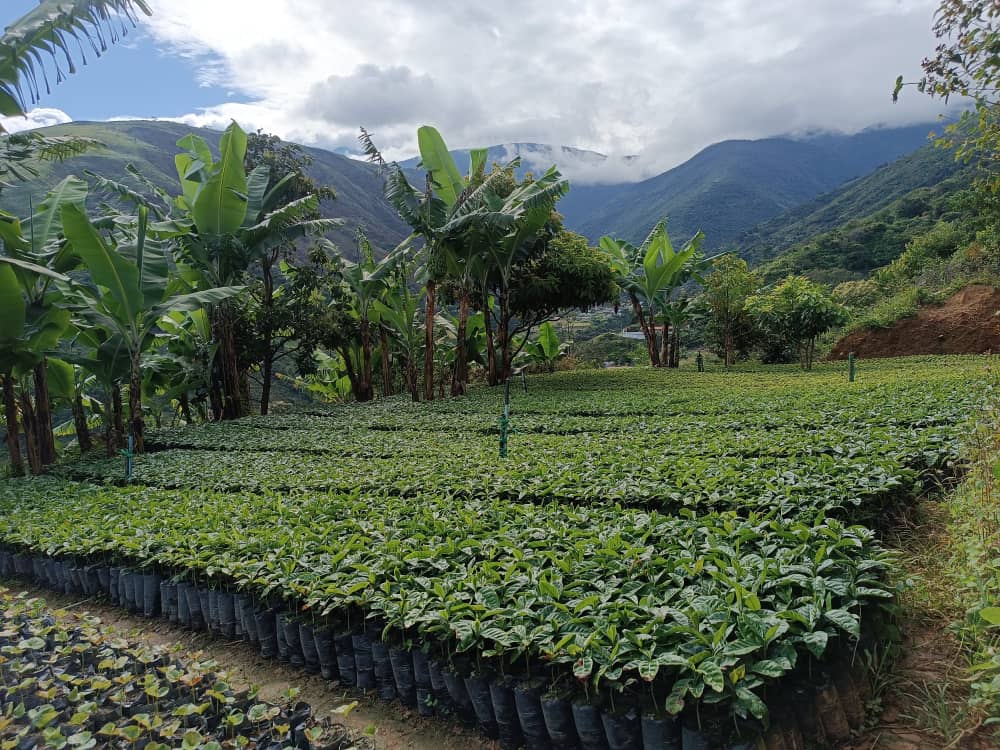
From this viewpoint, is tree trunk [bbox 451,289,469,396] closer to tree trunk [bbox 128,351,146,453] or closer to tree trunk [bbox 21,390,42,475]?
tree trunk [bbox 128,351,146,453]

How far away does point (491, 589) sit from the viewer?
301 centimetres

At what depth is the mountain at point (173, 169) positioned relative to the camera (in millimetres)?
72438

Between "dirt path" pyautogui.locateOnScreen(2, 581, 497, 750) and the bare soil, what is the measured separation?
969 inches

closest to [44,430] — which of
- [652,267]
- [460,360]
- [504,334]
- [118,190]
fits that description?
[118,190]

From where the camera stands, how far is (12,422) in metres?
9.73

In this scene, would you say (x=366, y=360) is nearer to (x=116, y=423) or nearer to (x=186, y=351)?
(x=186, y=351)

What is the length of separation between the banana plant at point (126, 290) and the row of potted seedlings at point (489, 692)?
21.5ft

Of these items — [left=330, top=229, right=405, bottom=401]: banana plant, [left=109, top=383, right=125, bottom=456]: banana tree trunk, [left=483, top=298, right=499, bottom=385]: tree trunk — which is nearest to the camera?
[left=109, top=383, right=125, bottom=456]: banana tree trunk

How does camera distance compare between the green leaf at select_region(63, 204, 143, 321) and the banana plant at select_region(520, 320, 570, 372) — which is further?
the banana plant at select_region(520, 320, 570, 372)

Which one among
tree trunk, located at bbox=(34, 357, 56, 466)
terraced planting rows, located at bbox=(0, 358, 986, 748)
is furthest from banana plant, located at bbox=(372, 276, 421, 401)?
terraced planting rows, located at bbox=(0, 358, 986, 748)

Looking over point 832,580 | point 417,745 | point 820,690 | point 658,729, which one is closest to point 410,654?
point 417,745

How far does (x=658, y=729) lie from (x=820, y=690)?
2.29 ft

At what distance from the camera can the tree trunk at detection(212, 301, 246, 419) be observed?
13.7 meters

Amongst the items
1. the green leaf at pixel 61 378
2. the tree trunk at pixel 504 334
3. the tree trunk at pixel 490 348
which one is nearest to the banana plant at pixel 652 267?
the tree trunk at pixel 504 334
